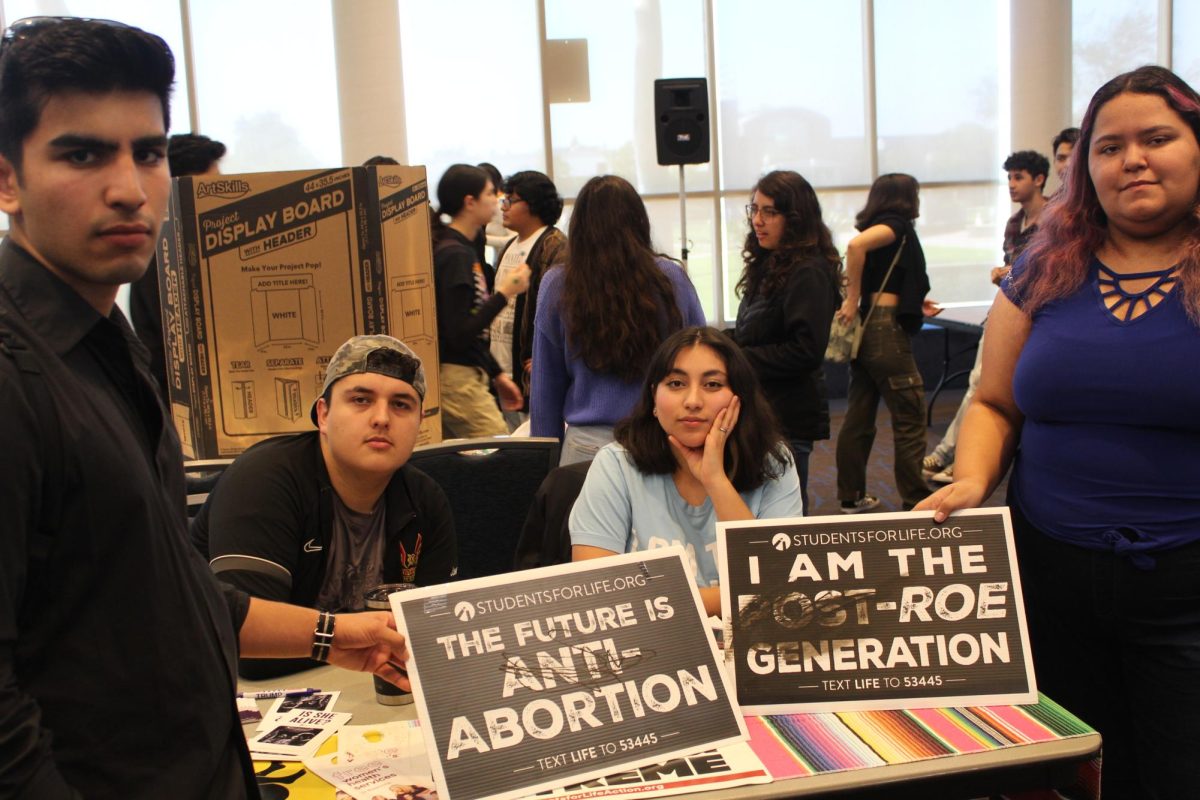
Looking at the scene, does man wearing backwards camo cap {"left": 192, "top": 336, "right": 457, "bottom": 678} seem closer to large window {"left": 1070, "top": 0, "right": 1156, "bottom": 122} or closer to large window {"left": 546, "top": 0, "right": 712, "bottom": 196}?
large window {"left": 546, "top": 0, "right": 712, "bottom": 196}

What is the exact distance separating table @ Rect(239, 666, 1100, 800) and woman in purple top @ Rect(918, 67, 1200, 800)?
0.93ft

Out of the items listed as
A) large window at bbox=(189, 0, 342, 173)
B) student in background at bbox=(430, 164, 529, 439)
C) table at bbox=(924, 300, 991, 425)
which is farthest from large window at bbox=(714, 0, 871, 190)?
student in background at bbox=(430, 164, 529, 439)

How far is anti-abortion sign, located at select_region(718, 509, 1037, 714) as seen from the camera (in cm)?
162

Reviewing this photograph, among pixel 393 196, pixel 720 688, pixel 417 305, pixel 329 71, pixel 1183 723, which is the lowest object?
pixel 1183 723

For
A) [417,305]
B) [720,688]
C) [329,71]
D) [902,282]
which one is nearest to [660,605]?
[720,688]

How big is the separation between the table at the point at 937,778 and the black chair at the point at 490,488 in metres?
1.26

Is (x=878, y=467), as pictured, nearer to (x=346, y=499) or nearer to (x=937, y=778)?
(x=346, y=499)

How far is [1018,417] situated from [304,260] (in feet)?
5.37

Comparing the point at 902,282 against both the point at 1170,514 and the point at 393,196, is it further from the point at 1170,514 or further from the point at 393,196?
the point at 1170,514

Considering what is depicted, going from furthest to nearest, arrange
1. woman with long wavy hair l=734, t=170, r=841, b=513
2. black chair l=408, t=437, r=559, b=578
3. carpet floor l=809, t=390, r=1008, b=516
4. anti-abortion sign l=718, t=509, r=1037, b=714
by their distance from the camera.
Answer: carpet floor l=809, t=390, r=1008, b=516
woman with long wavy hair l=734, t=170, r=841, b=513
black chair l=408, t=437, r=559, b=578
anti-abortion sign l=718, t=509, r=1037, b=714

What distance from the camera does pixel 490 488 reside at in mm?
2783

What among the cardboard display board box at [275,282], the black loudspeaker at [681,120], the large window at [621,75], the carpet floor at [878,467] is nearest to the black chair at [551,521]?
the cardboard display board box at [275,282]

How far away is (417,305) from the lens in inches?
A: 106

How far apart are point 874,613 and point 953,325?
5427 mm
